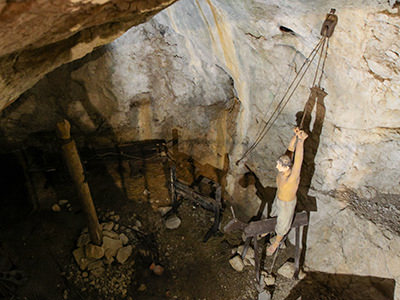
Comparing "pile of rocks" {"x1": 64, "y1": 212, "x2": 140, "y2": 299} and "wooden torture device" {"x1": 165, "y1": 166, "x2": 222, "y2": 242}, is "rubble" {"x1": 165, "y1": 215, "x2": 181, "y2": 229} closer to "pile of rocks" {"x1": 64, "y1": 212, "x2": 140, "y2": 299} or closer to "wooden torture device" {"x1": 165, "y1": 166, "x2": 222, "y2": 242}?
"wooden torture device" {"x1": 165, "y1": 166, "x2": 222, "y2": 242}

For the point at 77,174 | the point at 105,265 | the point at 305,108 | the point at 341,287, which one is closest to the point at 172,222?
the point at 105,265

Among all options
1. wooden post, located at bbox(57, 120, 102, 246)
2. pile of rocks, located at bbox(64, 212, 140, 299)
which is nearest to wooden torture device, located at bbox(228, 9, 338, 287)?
pile of rocks, located at bbox(64, 212, 140, 299)

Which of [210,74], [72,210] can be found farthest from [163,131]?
[72,210]

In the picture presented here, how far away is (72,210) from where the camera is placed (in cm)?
654

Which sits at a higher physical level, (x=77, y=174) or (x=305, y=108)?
(x=305, y=108)

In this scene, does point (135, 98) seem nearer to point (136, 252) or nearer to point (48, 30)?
point (136, 252)

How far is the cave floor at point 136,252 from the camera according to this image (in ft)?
17.1

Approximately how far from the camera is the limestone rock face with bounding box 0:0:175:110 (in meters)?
2.11

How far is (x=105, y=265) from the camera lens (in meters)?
5.48

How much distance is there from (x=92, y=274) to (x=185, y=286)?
172cm

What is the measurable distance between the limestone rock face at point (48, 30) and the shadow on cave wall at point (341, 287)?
5.05 m

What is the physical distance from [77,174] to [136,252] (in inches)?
81.7

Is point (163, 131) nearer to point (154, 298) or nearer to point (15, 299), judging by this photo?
point (154, 298)

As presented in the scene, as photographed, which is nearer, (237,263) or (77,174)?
(77,174)
